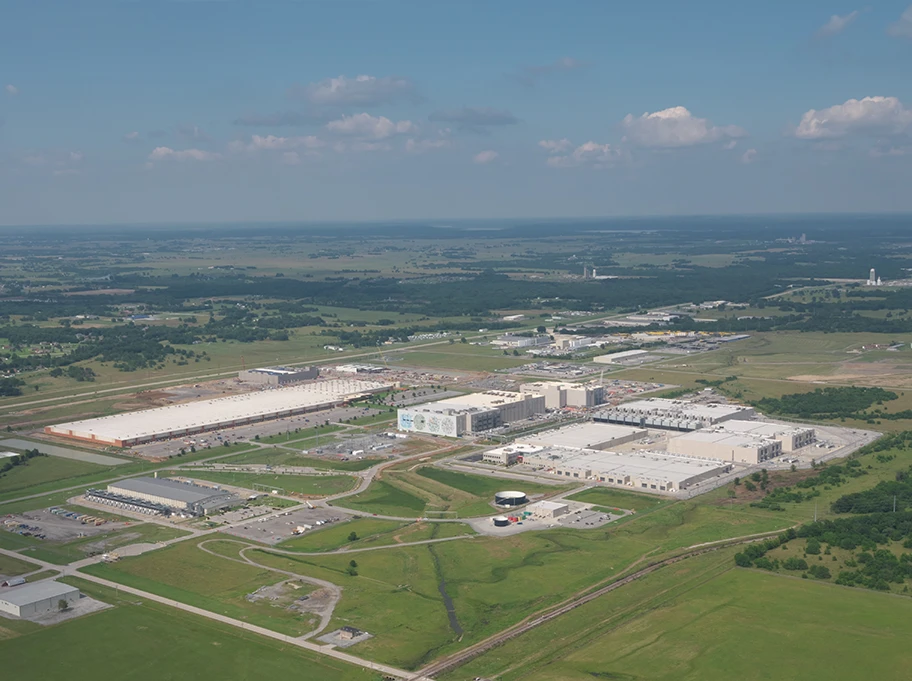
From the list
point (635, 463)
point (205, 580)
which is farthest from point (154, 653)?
point (635, 463)

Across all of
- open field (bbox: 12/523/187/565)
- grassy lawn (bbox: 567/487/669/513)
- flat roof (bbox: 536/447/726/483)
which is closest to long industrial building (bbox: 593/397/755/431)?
flat roof (bbox: 536/447/726/483)

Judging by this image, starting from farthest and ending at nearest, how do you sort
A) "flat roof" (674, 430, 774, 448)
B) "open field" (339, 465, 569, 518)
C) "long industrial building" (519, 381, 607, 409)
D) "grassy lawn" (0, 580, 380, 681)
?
"long industrial building" (519, 381, 607, 409), "flat roof" (674, 430, 774, 448), "open field" (339, 465, 569, 518), "grassy lawn" (0, 580, 380, 681)

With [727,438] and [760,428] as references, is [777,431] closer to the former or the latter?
[760,428]

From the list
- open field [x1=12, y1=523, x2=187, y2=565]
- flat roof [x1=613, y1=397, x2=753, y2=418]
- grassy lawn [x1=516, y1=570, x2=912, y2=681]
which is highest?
flat roof [x1=613, y1=397, x2=753, y2=418]

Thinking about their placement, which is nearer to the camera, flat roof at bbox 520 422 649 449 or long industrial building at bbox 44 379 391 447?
flat roof at bbox 520 422 649 449

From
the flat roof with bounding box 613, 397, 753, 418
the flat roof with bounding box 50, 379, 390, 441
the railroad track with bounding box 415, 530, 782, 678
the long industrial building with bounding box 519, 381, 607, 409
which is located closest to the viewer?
the railroad track with bounding box 415, 530, 782, 678

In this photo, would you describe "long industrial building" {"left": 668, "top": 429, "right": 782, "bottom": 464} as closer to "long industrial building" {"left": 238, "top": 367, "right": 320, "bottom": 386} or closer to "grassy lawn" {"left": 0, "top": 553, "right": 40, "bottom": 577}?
"grassy lawn" {"left": 0, "top": 553, "right": 40, "bottom": 577}

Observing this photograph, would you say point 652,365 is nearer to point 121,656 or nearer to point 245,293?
point 121,656
